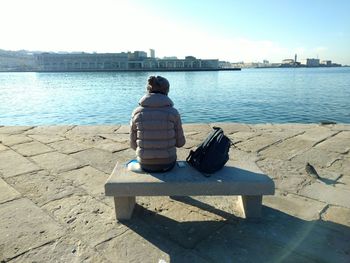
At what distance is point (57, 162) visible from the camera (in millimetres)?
4836

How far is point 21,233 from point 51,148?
3.08m

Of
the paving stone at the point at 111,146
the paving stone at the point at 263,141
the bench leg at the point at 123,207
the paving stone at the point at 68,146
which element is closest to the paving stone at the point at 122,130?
the paving stone at the point at 111,146

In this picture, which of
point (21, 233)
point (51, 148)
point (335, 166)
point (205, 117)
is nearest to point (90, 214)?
point (21, 233)

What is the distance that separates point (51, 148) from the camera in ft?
18.6

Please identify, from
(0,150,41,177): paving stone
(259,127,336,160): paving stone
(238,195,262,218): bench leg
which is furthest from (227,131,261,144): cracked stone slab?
(0,150,41,177): paving stone

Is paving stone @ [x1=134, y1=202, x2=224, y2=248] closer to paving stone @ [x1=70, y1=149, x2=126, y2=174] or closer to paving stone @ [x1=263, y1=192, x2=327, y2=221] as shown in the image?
paving stone @ [x1=263, y1=192, x2=327, y2=221]

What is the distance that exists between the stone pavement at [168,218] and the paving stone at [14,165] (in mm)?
17

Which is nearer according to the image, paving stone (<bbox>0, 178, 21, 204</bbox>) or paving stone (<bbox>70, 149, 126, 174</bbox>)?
paving stone (<bbox>0, 178, 21, 204</bbox>)

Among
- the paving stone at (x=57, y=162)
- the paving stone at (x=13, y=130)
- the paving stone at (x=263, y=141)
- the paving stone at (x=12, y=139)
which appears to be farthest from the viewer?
the paving stone at (x=13, y=130)

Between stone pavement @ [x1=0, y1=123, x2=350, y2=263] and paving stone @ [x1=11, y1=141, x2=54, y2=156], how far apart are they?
6.8 inches

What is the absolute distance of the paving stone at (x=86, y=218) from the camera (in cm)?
273

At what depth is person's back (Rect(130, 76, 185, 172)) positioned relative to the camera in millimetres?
2770

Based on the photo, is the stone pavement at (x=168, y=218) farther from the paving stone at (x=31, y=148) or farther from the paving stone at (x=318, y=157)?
the paving stone at (x=31, y=148)

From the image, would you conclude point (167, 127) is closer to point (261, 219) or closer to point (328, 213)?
point (261, 219)
